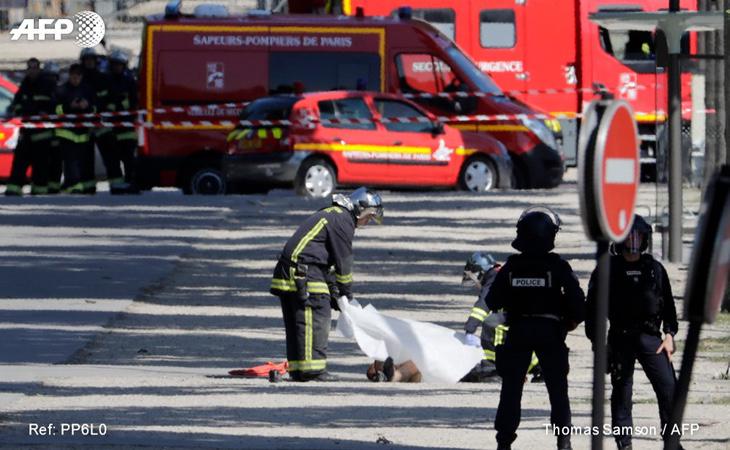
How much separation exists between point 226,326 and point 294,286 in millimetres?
3162

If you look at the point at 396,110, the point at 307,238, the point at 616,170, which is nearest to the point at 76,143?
the point at 396,110

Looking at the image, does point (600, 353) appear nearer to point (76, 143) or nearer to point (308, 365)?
point (308, 365)

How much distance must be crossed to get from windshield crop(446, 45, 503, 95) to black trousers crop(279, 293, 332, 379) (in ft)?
48.8

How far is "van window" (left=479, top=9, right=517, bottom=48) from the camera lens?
104 feet

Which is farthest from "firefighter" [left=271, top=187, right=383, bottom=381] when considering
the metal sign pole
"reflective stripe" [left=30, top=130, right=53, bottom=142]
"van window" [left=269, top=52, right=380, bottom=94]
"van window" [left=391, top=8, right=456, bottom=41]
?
"van window" [left=391, top=8, right=456, bottom=41]

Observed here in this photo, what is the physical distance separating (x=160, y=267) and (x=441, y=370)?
7.25m

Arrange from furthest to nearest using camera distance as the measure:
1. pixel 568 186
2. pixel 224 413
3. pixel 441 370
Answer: pixel 568 186
pixel 441 370
pixel 224 413

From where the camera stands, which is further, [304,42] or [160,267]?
[304,42]

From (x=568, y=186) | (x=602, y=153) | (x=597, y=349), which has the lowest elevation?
(x=568, y=186)

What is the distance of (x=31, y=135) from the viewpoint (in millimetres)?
27500

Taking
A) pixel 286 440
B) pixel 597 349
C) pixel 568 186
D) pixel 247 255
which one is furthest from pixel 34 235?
pixel 597 349

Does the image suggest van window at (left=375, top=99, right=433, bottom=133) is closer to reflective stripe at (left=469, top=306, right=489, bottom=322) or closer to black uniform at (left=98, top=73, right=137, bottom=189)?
black uniform at (left=98, top=73, right=137, bottom=189)

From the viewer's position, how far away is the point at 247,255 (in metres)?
21.8

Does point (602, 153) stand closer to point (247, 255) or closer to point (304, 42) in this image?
point (247, 255)
